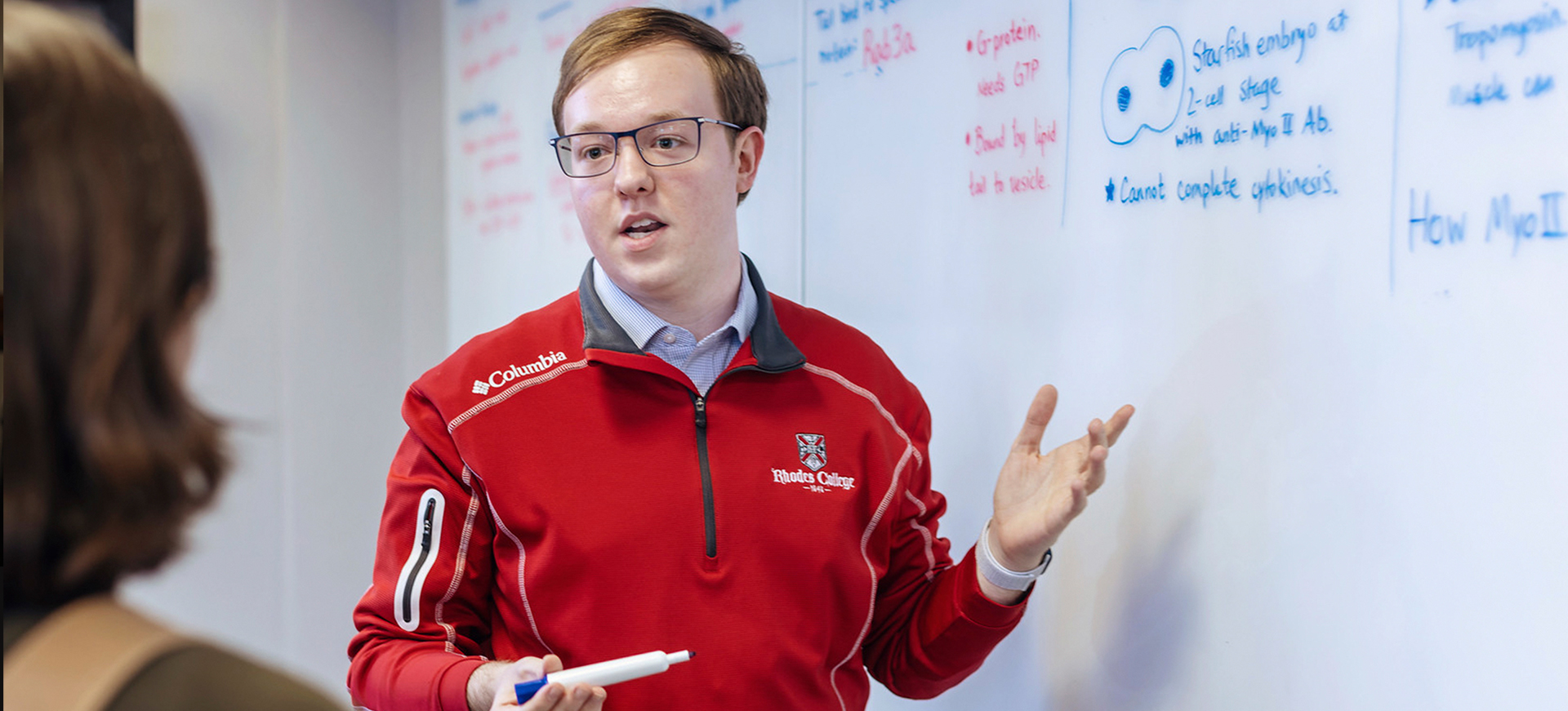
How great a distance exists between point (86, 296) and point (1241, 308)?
106cm

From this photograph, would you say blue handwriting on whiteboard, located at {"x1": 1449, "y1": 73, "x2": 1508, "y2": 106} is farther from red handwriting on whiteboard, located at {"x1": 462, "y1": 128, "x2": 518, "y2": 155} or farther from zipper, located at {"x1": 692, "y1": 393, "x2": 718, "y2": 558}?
red handwriting on whiteboard, located at {"x1": 462, "y1": 128, "x2": 518, "y2": 155}

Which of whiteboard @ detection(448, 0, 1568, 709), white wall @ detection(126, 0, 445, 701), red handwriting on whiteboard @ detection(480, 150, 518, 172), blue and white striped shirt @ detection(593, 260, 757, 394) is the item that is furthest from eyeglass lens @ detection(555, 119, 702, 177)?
red handwriting on whiteboard @ detection(480, 150, 518, 172)

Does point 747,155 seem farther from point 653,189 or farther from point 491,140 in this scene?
point 491,140

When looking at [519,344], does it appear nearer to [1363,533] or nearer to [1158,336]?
[1158,336]

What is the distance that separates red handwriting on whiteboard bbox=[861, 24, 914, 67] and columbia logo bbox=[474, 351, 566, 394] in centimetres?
67

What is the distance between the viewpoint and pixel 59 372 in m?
0.44

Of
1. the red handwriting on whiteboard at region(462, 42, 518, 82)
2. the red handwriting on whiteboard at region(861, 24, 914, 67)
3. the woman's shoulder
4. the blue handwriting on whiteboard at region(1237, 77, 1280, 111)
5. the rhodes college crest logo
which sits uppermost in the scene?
the red handwriting on whiteboard at region(462, 42, 518, 82)

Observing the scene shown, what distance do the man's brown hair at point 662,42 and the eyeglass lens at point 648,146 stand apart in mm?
59

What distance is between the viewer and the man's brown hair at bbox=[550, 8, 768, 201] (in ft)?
4.20

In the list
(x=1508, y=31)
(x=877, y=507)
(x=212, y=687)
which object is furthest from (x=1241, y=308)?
(x=212, y=687)

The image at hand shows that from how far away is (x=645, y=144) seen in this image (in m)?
1.27

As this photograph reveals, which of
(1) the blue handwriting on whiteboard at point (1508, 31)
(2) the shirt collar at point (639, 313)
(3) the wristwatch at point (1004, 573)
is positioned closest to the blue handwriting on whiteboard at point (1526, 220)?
(1) the blue handwriting on whiteboard at point (1508, 31)

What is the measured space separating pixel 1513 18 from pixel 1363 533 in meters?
0.48

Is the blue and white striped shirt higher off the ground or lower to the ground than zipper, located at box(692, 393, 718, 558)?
higher
